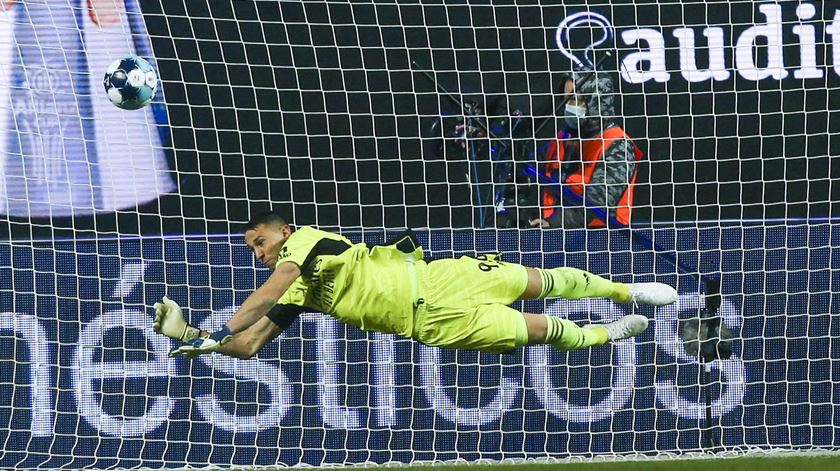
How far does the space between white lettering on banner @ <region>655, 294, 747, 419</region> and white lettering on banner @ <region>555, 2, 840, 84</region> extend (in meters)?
1.63

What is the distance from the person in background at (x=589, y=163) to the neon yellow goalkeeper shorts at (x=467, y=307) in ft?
5.22

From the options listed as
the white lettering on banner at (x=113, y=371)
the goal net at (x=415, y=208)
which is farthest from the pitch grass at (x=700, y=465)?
the white lettering on banner at (x=113, y=371)

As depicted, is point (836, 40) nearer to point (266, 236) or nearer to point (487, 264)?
point (487, 264)

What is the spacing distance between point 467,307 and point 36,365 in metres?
2.74

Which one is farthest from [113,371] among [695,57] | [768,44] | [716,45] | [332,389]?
[768,44]

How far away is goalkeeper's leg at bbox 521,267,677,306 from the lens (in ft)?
24.8

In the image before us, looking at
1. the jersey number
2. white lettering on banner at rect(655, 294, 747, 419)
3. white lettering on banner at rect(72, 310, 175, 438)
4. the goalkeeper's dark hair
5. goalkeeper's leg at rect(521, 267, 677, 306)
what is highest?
the goalkeeper's dark hair

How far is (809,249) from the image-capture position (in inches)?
344

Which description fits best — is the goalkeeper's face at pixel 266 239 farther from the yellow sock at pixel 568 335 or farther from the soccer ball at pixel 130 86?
the yellow sock at pixel 568 335

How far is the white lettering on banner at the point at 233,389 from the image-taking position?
8547 mm

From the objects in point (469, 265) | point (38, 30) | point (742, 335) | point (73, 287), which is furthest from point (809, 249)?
point (38, 30)

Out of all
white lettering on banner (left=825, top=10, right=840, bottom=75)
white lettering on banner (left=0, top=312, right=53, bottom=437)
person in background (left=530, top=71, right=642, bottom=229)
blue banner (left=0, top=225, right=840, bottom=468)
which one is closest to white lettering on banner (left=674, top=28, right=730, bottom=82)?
person in background (left=530, top=71, right=642, bottom=229)

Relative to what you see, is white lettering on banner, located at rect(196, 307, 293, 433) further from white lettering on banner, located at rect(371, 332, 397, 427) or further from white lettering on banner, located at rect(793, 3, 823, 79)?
white lettering on banner, located at rect(793, 3, 823, 79)

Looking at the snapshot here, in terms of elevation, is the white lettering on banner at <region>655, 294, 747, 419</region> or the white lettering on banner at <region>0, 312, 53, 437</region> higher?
the white lettering on banner at <region>0, 312, 53, 437</region>
